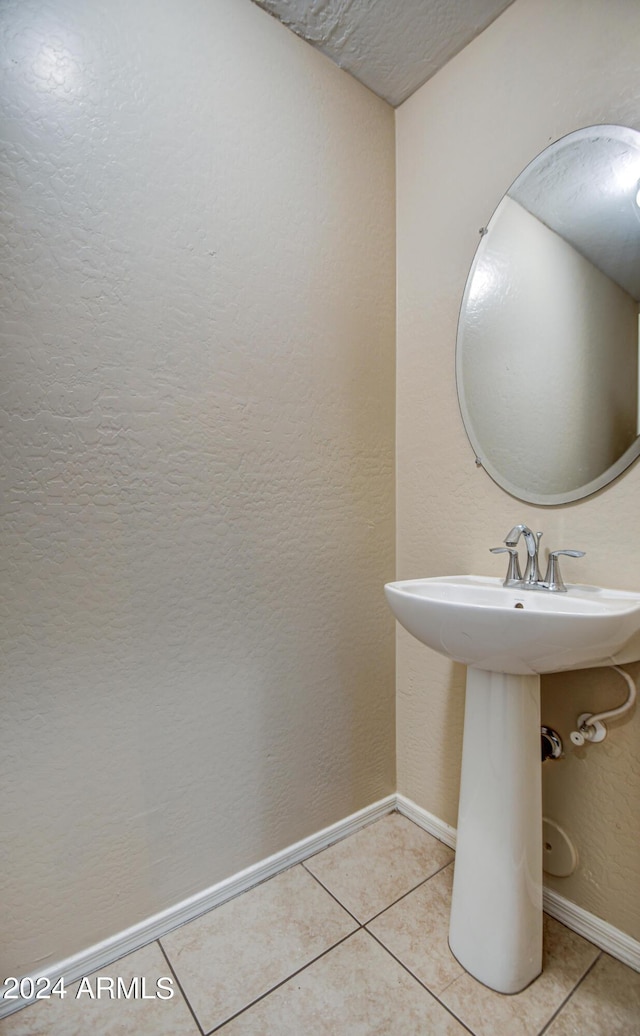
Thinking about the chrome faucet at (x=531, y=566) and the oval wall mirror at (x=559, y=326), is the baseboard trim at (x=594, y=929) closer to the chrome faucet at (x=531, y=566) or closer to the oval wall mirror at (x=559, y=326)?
the chrome faucet at (x=531, y=566)

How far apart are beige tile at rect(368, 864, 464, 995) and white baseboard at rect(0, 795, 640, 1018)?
0.20 metres

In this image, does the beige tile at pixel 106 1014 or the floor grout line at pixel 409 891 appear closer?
the beige tile at pixel 106 1014

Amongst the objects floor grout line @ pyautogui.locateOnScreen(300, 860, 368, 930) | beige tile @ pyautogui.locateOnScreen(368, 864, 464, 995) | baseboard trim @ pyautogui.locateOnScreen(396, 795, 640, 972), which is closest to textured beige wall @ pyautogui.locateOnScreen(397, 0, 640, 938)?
baseboard trim @ pyautogui.locateOnScreen(396, 795, 640, 972)

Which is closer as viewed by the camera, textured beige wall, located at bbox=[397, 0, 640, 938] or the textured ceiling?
textured beige wall, located at bbox=[397, 0, 640, 938]

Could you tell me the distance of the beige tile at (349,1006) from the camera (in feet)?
3.01

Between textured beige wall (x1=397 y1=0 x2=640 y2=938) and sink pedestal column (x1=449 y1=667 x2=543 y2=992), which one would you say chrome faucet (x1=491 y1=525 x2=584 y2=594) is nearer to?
textured beige wall (x1=397 y1=0 x2=640 y2=938)

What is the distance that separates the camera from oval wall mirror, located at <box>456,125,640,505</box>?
1.06 m

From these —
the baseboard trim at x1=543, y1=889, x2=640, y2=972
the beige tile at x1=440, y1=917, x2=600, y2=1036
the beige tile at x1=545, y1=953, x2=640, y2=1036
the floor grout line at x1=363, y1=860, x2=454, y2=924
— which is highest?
the baseboard trim at x1=543, y1=889, x2=640, y2=972

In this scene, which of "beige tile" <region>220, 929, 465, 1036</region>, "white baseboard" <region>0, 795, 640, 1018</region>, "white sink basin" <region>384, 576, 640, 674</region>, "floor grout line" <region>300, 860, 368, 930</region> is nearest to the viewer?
"white sink basin" <region>384, 576, 640, 674</region>

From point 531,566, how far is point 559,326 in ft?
1.94

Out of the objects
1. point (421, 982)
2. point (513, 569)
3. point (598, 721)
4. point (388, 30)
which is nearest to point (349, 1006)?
point (421, 982)

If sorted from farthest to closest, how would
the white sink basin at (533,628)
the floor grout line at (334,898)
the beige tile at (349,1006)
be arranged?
the floor grout line at (334,898), the beige tile at (349,1006), the white sink basin at (533,628)

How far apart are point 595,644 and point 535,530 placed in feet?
1.38

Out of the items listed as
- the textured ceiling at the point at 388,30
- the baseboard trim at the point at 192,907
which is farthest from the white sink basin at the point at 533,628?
the textured ceiling at the point at 388,30
